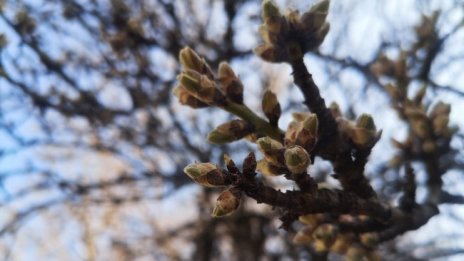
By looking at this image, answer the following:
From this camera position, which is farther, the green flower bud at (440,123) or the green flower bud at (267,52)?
the green flower bud at (440,123)

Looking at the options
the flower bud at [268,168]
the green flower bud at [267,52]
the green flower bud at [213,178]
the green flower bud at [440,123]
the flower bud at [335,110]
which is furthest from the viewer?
the green flower bud at [440,123]

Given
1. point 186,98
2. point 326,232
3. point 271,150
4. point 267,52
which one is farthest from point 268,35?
point 326,232

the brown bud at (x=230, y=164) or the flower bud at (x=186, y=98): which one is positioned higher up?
the flower bud at (x=186, y=98)

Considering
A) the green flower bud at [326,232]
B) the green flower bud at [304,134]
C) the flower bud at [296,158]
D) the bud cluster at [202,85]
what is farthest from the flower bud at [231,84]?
the green flower bud at [326,232]

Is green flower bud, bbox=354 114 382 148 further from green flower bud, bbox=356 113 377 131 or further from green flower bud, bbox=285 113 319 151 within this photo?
green flower bud, bbox=285 113 319 151

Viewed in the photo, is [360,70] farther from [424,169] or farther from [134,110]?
[134,110]

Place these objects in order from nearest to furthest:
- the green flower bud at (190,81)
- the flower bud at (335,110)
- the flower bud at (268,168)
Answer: the flower bud at (268,168) < the green flower bud at (190,81) < the flower bud at (335,110)

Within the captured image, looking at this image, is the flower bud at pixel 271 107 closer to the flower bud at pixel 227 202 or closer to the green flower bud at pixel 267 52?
the green flower bud at pixel 267 52

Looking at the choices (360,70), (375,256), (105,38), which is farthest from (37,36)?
(375,256)
